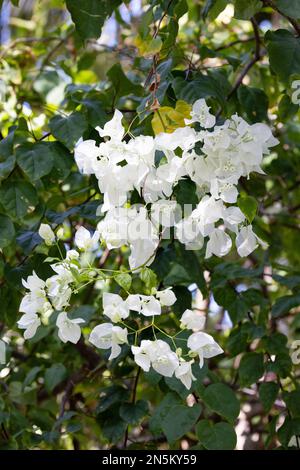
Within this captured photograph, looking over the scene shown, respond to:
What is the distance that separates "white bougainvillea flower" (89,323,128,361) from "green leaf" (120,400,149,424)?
359 mm

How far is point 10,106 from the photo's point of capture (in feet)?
4.85

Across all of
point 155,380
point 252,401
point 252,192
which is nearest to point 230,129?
point 155,380

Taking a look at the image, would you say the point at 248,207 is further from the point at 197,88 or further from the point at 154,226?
the point at 197,88

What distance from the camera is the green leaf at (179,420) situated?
0.89m

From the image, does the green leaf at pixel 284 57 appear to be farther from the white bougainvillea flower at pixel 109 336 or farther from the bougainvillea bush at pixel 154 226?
the white bougainvillea flower at pixel 109 336

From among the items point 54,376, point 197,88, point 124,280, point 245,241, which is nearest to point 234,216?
point 245,241

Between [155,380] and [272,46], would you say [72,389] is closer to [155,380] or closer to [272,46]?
[155,380]

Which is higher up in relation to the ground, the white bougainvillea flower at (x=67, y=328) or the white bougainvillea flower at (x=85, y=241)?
the white bougainvillea flower at (x=85, y=241)

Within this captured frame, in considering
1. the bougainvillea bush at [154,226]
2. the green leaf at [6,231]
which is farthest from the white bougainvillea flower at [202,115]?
the green leaf at [6,231]

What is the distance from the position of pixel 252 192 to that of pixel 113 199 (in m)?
0.76

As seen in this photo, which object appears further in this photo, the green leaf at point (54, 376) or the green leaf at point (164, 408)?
the green leaf at point (54, 376)

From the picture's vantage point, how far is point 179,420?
91 centimetres

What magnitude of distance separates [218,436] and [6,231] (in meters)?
0.39

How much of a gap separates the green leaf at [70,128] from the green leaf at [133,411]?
0.41 m
